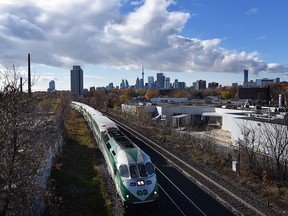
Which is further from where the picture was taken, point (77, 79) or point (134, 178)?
point (77, 79)

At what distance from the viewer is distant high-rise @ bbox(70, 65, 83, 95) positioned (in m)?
179

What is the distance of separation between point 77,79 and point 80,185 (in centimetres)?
17033

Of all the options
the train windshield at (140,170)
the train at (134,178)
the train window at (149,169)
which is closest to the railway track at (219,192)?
the train at (134,178)

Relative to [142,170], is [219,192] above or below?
below

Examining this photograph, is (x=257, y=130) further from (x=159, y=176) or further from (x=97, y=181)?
(x=97, y=181)

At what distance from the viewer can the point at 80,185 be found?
17.9m

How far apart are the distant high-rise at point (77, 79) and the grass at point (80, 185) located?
156745 mm

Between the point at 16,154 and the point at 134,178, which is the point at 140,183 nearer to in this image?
the point at 134,178

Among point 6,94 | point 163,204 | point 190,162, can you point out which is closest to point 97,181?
point 163,204

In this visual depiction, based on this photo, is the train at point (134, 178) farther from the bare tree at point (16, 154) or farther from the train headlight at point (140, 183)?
the bare tree at point (16, 154)

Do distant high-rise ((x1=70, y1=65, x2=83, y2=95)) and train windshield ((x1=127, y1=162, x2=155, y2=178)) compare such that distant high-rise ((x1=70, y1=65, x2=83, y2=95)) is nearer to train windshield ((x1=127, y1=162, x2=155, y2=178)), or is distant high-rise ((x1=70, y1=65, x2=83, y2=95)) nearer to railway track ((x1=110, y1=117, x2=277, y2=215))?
railway track ((x1=110, y1=117, x2=277, y2=215))

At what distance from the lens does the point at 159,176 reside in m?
19.2

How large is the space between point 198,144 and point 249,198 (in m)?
13.1

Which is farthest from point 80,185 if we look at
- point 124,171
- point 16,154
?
point 16,154
